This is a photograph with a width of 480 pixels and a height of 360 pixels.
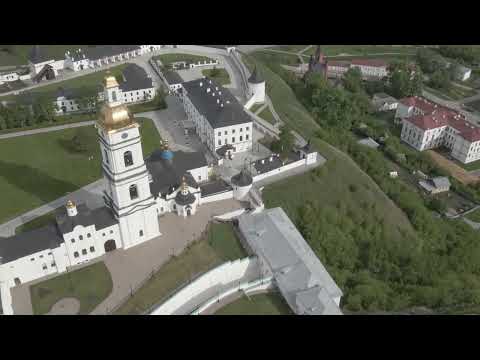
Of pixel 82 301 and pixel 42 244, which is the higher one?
pixel 42 244

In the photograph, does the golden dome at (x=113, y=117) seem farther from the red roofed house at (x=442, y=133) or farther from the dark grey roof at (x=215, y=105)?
the red roofed house at (x=442, y=133)

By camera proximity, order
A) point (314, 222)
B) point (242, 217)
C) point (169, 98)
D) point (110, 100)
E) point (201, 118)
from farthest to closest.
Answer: point (169, 98) → point (201, 118) → point (314, 222) → point (242, 217) → point (110, 100)

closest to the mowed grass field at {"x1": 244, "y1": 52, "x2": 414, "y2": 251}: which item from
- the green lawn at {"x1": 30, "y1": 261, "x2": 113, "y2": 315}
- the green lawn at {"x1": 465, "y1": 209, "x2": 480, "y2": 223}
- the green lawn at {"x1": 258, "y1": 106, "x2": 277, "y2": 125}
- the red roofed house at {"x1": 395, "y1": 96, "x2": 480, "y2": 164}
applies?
the green lawn at {"x1": 258, "y1": 106, "x2": 277, "y2": 125}

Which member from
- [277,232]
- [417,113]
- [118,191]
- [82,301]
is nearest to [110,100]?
[118,191]

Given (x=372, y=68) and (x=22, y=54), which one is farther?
(x=372, y=68)

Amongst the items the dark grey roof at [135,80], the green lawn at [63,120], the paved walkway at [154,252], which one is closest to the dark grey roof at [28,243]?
the paved walkway at [154,252]

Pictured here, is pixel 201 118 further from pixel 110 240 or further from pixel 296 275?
pixel 296 275

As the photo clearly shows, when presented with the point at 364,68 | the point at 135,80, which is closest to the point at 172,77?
the point at 135,80

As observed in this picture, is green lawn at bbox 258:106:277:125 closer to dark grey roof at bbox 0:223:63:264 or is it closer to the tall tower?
the tall tower

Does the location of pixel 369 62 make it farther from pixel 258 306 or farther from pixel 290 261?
pixel 258 306
